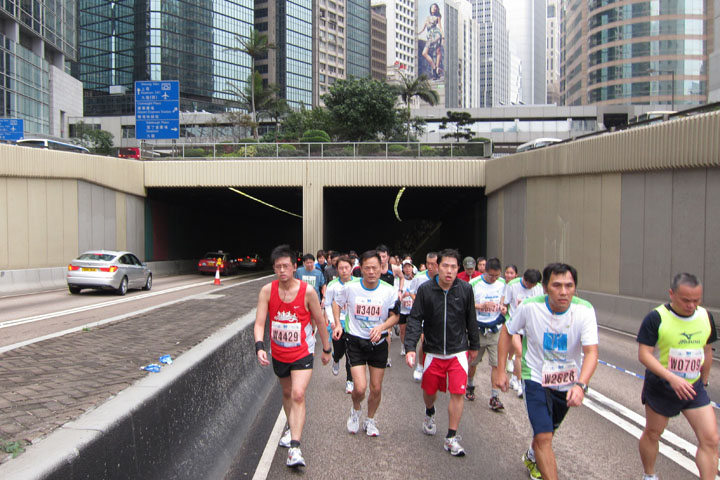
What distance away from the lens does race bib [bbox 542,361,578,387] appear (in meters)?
Answer: 4.62

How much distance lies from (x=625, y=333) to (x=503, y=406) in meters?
7.98

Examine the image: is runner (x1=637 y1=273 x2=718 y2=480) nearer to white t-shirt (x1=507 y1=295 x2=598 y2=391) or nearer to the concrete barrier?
white t-shirt (x1=507 y1=295 x2=598 y2=391)

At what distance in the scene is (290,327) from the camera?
5484mm

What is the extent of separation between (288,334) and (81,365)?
8.06ft

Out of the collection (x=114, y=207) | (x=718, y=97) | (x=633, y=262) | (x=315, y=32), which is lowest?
(x=633, y=262)

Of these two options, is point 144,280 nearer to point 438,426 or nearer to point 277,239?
point 438,426

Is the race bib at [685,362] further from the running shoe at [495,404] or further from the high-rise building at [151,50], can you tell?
the high-rise building at [151,50]

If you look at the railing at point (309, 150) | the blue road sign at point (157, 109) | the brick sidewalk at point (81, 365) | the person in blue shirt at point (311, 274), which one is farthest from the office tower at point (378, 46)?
the brick sidewalk at point (81, 365)

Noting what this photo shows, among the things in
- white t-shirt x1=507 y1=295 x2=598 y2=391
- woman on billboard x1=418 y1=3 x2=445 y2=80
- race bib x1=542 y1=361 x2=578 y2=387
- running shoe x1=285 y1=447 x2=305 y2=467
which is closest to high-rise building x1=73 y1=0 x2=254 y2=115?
woman on billboard x1=418 y1=3 x2=445 y2=80

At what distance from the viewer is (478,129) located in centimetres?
10106

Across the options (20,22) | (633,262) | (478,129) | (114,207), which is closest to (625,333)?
(633,262)

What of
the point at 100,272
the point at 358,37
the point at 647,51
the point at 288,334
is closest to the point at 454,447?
the point at 288,334

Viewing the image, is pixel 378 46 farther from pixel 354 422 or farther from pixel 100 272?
pixel 354 422

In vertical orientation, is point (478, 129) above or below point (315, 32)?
below
